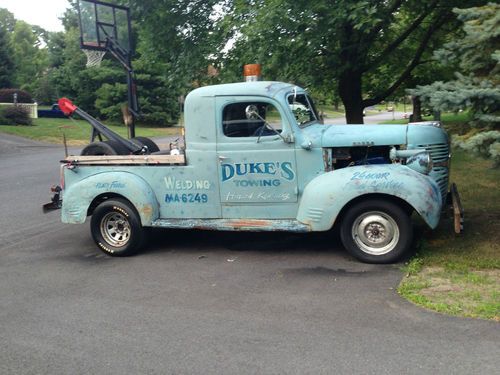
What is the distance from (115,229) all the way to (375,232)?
10.8ft

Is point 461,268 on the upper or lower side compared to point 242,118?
lower

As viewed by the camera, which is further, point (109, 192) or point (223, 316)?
point (109, 192)

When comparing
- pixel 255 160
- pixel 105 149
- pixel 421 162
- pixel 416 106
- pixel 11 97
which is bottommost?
pixel 421 162

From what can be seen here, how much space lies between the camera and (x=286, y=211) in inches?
250

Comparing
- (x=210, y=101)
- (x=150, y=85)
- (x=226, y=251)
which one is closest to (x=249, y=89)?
(x=210, y=101)

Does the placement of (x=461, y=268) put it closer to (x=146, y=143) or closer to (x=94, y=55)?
(x=146, y=143)

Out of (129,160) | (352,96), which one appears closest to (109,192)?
(129,160)

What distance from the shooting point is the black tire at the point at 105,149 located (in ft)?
23.9

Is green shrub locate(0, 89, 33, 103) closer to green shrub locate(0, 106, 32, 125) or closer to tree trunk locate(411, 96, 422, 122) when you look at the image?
green shrub locate(0, 106, 32, 125)

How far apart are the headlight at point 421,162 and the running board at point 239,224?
54.2 inches

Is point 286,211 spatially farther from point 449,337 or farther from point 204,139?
point 449,337

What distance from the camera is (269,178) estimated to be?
6.32 m

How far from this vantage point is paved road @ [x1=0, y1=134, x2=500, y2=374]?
383 cm

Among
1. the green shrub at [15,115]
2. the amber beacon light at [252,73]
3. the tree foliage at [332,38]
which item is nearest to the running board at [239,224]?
the amber beacon light at [252,73]
